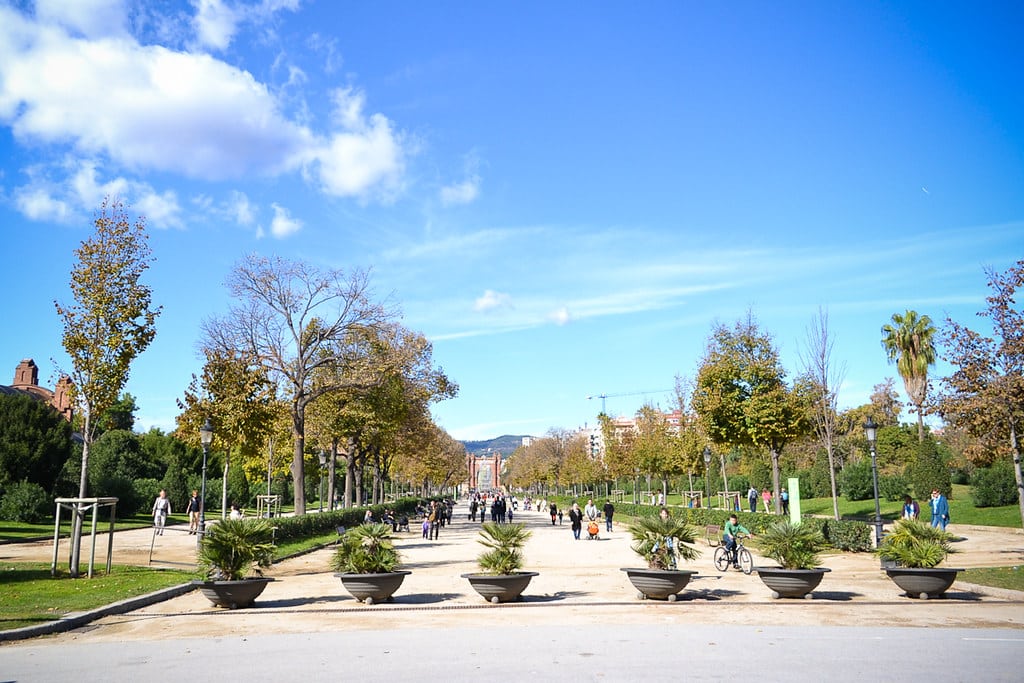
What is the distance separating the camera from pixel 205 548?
14.5 m

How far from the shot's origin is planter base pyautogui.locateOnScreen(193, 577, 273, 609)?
14500 mm

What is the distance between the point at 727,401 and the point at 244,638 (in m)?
27.8

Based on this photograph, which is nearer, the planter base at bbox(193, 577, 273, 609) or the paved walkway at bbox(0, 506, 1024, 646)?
the paved walkway at bbox(0, 506, 1024, 646)

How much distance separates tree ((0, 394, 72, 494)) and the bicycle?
35.7 metres

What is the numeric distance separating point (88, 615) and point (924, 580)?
15.8 metres

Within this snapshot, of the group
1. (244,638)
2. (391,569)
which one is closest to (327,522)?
(391,569)

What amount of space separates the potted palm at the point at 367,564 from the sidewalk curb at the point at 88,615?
4.00 meters

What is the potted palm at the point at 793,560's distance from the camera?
14.9 meters

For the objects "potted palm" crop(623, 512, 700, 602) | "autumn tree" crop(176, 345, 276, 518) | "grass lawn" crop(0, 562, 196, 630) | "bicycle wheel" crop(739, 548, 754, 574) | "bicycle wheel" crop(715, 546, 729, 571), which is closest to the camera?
"grass lawn" crop(0, 562, 196, 630)

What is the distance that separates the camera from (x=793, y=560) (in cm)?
1516

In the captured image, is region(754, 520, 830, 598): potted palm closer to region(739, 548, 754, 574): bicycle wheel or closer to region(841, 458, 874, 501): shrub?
region(739, 548, 754, 574): bicycle wheel

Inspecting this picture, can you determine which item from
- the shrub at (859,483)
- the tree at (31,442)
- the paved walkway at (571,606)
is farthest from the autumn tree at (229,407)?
the shrub at (859,483)

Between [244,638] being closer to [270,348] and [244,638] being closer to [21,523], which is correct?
[270,348]

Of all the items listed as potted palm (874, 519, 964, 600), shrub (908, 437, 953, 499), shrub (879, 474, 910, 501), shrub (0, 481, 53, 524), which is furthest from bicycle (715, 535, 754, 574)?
shrub (0, 481, 53, 524)
